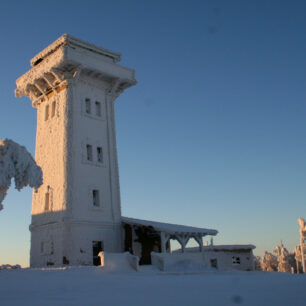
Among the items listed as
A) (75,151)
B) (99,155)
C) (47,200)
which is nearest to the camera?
(75,151)

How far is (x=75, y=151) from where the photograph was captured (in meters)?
26.7

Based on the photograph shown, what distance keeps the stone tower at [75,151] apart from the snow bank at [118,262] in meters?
5.10

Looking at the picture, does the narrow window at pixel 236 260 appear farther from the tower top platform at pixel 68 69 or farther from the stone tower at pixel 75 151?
the tower top platform at pixel 68 69

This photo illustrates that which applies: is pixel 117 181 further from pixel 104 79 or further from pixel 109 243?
pixel 104 79

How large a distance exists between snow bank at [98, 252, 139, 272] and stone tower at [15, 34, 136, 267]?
5099 mm

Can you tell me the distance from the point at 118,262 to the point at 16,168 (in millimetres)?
7030

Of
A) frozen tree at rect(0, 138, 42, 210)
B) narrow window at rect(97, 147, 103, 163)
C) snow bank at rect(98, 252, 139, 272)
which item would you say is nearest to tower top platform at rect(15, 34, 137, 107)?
narrow window at rect(97, 147, 103, 163)

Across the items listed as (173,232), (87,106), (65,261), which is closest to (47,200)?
(65,261)

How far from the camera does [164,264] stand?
75.5 ft

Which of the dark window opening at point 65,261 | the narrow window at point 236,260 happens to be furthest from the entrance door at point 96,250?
the narrow window at point 236,260

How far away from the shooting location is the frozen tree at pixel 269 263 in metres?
74.4

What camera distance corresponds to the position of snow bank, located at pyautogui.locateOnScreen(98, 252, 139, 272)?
19344mm

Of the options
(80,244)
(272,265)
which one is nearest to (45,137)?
(80,244)

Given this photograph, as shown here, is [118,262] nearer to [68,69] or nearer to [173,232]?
[173,232]
